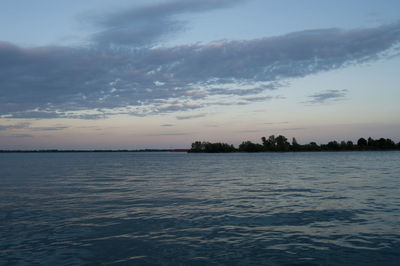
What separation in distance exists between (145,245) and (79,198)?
18056 millimetres

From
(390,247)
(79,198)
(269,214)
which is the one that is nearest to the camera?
(390,247)

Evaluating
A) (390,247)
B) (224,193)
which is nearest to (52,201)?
(224,193)

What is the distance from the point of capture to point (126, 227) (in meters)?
19.3

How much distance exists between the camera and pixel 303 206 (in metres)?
25.3

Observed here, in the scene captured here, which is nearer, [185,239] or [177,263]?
[177,263]

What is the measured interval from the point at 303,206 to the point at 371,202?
6.21 meters

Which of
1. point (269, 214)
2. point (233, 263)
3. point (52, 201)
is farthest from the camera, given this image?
point (52, 201)

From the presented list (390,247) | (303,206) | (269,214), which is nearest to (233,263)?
(390,247)

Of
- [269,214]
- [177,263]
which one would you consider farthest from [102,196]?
[177,263]

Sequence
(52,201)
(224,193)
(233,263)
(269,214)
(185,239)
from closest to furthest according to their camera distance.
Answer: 1. (233,263)
2. (185,239)
3. (269,214)
4. (52,201)
5. (224,193)

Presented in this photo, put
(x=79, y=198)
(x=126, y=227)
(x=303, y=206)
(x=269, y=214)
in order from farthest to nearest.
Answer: (x=79, y=198)
(x=303, y=206)
(x=269, y=214)
(x=126, y=227)

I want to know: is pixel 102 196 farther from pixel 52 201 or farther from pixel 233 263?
pixel 233 263

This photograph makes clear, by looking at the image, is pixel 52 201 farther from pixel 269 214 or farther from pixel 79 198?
pixel 269 214

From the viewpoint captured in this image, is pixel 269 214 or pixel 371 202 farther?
pixel 371 202
